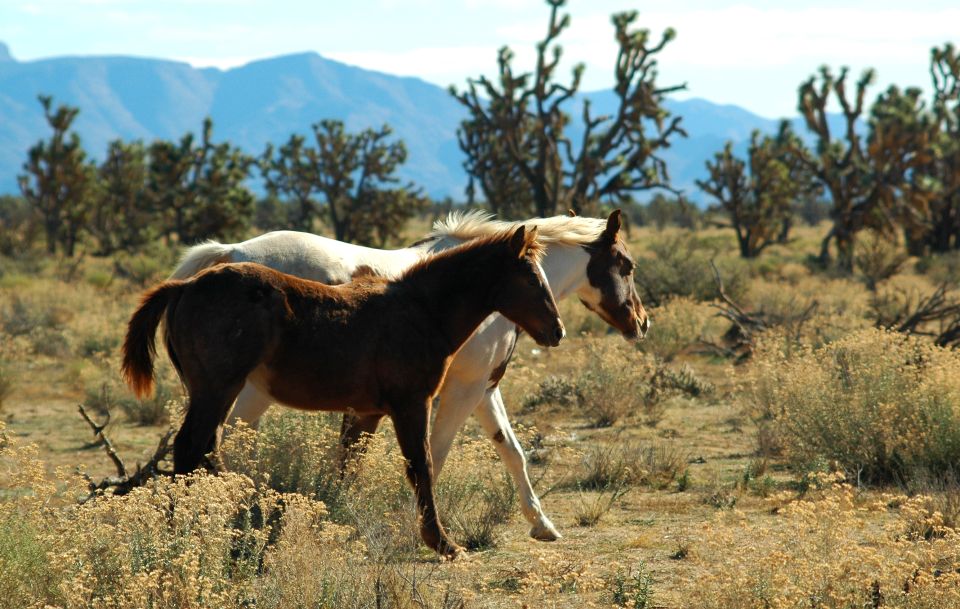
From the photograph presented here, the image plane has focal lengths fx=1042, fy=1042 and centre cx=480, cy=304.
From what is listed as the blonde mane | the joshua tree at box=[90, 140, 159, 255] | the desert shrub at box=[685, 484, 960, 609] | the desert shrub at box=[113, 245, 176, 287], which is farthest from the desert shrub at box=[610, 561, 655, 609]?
the joshua tree at box=[90, 140, 159, 255]

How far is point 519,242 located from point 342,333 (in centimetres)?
125

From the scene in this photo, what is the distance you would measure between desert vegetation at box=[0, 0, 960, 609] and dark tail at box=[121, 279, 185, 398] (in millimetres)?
612

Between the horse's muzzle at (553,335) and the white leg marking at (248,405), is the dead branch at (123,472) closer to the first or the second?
the white leg marking at (248,405)

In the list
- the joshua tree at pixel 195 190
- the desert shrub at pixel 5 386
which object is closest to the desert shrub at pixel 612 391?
the desert shrub at pixel 5 386

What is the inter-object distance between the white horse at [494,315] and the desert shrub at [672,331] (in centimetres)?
751


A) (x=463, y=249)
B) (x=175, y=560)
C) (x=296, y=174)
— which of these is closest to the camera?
(x=175, y=560)

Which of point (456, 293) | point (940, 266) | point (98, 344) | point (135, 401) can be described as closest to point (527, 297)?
point (456, 293)

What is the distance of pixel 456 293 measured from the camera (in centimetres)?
627

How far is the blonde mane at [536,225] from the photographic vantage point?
725cm

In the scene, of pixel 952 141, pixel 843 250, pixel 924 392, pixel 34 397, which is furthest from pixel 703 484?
pixel 952 141

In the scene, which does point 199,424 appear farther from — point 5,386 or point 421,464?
point 5,386

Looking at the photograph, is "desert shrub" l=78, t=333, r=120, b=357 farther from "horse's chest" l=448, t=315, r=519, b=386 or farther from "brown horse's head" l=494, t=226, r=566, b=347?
"brown horse's head" l=494, t=226, r=566, b=347

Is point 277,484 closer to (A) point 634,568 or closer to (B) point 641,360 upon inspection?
(A) point 634,568

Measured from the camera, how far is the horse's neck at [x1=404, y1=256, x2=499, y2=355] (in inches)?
244
